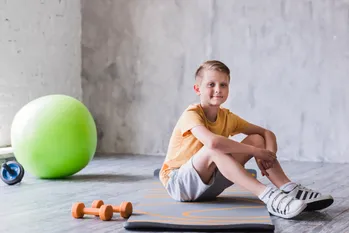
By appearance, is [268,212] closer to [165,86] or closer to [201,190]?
[201,190]

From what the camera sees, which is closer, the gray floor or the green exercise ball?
the gray floor

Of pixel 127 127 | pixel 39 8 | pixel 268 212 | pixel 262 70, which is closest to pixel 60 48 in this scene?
pixel 39 8

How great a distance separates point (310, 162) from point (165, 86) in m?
1.58

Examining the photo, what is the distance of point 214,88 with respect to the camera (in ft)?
10.2

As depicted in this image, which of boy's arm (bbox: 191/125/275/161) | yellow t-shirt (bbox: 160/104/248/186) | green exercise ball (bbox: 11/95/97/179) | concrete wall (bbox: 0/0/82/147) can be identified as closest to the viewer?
boy's arm (bbox: 191/125/275/161)

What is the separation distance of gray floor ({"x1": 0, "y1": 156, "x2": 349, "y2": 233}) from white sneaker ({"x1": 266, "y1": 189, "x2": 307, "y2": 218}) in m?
0.04

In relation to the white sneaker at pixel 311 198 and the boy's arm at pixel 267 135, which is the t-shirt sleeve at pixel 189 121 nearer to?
the boy's arm at pixel 267 135

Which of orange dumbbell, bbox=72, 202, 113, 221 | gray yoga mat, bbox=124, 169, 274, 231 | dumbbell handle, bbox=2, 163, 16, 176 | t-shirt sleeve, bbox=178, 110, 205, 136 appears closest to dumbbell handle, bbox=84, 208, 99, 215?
orange dumbbell, bbox=72, 202, 113, 221

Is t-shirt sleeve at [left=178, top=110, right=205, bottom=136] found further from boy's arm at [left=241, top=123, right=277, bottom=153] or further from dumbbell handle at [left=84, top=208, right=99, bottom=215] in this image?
dumbbell handle at [left=84, top=208, right=99, bottom=215]

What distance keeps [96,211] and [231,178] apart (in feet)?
2.24

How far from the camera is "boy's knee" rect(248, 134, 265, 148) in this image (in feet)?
10.5

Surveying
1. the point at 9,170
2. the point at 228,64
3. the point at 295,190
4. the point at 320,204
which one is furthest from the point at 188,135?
the point at 228,64

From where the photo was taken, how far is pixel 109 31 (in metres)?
6.09

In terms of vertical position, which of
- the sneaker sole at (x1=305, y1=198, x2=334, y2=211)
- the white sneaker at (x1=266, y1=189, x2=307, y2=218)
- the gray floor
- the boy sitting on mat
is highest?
the boy sitting on mat
